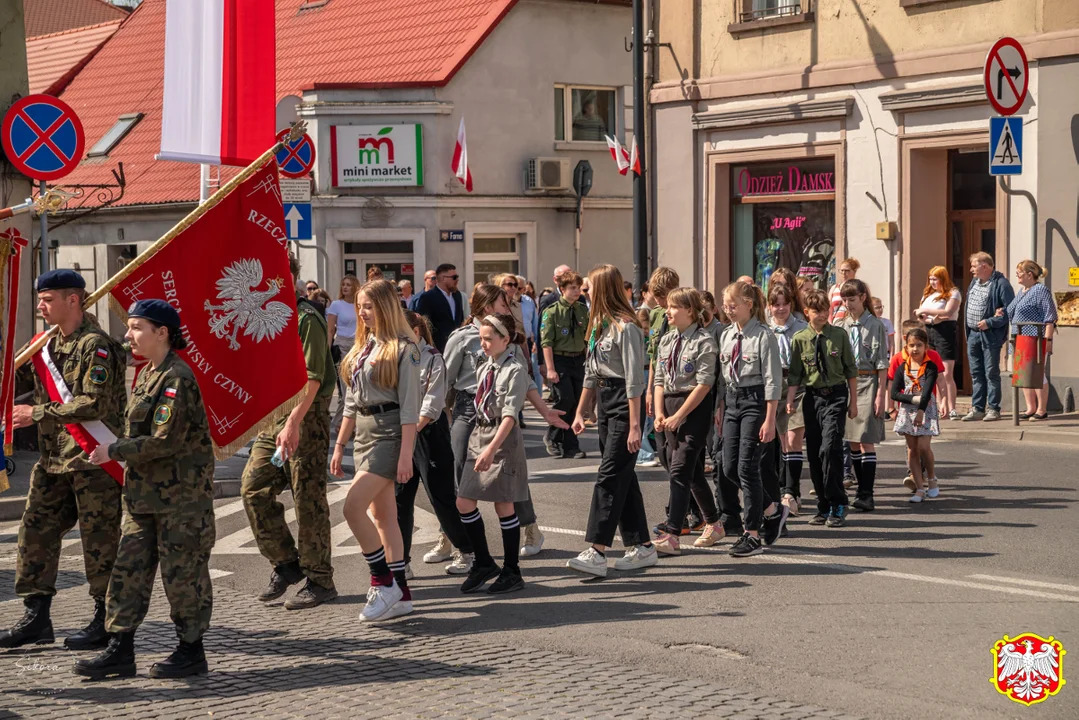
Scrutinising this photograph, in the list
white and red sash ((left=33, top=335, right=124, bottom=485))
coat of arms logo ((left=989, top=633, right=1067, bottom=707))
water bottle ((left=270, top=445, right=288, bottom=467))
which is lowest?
coat of arms logo ((left=989, top=633, right=1067, bottom=707))

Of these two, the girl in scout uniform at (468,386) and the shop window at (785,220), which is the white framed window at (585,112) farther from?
the girl in scout uniform at (468,386)

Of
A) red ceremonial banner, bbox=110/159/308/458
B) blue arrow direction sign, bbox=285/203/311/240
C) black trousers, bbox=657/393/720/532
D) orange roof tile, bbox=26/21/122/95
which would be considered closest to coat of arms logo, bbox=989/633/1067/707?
black trousers, bbox=657/393/720/532

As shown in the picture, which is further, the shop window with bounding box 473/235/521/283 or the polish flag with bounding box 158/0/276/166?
the shop window with bounding box 473/235/521/283

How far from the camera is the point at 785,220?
2114 centimetres

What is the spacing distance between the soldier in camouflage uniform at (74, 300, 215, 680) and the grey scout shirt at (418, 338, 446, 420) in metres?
1.89

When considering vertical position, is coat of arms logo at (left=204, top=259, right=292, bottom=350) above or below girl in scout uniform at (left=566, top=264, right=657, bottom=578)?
above

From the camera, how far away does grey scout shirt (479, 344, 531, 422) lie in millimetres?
8469

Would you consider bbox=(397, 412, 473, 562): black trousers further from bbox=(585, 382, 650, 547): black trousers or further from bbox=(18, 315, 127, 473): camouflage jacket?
bbox=(18, 315, 127, 473): camouflage jacket

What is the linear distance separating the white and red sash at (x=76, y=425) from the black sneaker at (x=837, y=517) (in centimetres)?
540

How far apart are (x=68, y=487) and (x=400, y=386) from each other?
1.79 metres

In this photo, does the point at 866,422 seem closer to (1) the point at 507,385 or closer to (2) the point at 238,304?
(1) the point at 507,385

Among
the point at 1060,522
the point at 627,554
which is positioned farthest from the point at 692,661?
the point at 1060,522

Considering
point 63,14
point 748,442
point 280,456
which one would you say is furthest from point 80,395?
point 63,14

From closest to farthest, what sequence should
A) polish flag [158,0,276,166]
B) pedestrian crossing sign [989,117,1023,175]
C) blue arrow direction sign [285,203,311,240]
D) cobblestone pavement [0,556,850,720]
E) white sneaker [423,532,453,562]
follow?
cobblestone pavement [0,556,850,720], white sneaker [423,532,453,562], polish flag [158,0,276,166], pedestrian crossing sign [989,117,1023,175], blue arrow direction sign [285,203,311,240]
